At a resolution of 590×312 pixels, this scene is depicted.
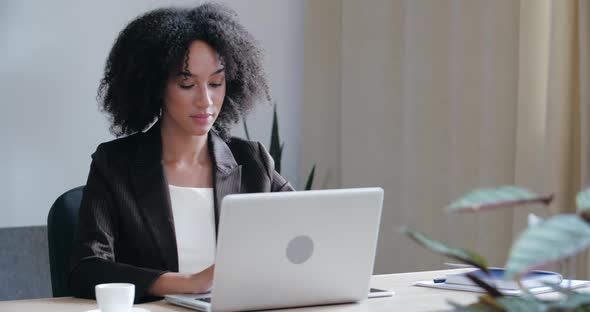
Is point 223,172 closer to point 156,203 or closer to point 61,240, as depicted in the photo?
point 156,203

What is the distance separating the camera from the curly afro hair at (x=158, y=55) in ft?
7.52

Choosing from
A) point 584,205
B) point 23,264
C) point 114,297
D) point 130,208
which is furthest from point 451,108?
point 584,205

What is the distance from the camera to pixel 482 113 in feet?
10.4

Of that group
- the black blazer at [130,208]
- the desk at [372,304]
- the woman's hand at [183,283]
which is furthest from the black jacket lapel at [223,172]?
the desk at [372,304]

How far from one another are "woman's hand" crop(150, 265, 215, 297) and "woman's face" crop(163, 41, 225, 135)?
1.63 feet

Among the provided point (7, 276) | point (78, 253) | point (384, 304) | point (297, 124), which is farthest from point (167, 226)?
point (297, 124)

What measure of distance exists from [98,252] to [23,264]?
1.38 m

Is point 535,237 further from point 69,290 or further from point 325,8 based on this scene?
point 325,8

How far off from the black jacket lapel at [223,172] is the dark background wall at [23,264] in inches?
48.5

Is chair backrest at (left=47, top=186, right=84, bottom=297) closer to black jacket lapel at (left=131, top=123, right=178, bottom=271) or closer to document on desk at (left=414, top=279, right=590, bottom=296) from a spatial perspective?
black jacket lapel at (left=131, top=123, right=178, bottom=271)

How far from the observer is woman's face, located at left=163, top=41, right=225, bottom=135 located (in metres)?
2.22

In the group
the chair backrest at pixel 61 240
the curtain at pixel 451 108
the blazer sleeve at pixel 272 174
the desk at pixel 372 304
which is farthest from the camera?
the curtain at pixel 451 108

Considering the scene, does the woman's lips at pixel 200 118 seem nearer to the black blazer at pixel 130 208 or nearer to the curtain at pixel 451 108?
the black blazer at pixel 130 208

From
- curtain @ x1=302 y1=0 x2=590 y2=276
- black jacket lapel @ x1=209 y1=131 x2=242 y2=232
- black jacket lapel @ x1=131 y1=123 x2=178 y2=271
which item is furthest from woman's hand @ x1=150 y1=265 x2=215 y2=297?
curtain @ x1=302 y1=0 x2=590 y2=276
